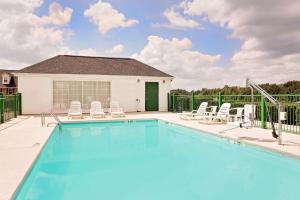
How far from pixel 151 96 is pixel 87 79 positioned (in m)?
5.39

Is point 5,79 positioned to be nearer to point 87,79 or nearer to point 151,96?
point 87,79

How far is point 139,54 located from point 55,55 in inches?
329

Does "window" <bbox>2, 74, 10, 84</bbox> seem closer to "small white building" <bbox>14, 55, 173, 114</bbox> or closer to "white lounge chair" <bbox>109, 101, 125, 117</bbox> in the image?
"small white building" <bbox>14, 55, 173, 114</bbox>

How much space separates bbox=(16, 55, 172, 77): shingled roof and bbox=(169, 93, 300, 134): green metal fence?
355 centimetres

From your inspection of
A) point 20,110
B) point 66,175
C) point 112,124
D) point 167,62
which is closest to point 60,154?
point 66,175

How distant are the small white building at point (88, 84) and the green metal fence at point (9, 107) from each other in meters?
0.88

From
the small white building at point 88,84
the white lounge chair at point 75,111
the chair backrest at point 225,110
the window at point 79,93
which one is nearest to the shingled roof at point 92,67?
the small white building at point 88,84

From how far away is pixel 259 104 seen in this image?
13617 mm

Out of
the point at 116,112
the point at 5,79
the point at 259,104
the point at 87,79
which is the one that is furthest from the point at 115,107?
the point at 5,79

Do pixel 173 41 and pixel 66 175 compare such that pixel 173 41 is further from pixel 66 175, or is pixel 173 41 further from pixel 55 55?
pixel 66 175

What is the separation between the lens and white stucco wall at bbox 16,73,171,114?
65.4ft

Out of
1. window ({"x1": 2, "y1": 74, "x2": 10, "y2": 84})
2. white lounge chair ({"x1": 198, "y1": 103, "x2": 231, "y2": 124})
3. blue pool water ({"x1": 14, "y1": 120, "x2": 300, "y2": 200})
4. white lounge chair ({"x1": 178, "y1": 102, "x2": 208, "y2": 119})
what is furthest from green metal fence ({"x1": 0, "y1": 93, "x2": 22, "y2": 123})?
window ({"x1": 2, "y1": 74, "x2": 10, "y2": 84})

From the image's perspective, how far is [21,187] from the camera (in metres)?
4.95

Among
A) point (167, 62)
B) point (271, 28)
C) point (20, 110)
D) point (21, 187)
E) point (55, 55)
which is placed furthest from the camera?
point (167, 62)
